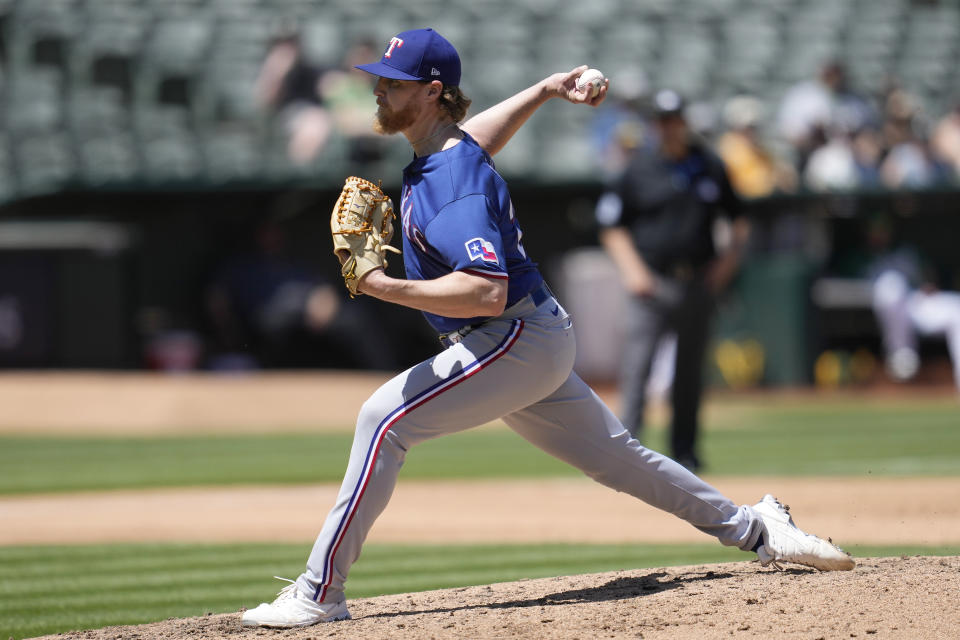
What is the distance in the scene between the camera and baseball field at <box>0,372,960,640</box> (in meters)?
3.84

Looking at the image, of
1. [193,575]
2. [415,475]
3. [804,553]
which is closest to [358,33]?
[415,475]

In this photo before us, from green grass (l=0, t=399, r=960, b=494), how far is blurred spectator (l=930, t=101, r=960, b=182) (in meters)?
3.53

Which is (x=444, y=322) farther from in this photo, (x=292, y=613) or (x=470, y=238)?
(x=292, y=613)

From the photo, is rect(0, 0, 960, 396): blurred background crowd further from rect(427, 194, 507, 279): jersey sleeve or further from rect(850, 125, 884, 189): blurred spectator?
rect(427, 194, 507, 279): jersey sleeve

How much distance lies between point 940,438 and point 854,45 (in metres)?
9.47

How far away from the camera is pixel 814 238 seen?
46.1ft

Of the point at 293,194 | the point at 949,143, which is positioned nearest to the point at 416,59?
the point at 293,194

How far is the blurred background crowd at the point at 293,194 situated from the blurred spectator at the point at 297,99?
24 mm

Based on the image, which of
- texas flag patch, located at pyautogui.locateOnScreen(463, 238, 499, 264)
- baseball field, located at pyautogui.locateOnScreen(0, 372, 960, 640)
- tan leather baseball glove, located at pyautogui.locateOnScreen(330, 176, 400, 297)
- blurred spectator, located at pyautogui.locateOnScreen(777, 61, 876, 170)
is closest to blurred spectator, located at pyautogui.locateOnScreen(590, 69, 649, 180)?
blurred spectator, located at pyautogui.locateOnScreen(777, 61, 876, 170)

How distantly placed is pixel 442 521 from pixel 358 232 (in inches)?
133

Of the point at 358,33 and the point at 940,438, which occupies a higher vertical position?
the point at 358,33

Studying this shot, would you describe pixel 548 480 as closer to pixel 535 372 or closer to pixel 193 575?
pixel 193 575

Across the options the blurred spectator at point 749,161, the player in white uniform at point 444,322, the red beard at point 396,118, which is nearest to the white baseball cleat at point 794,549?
the player in white uniform at point 444,322

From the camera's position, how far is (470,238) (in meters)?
3.64
